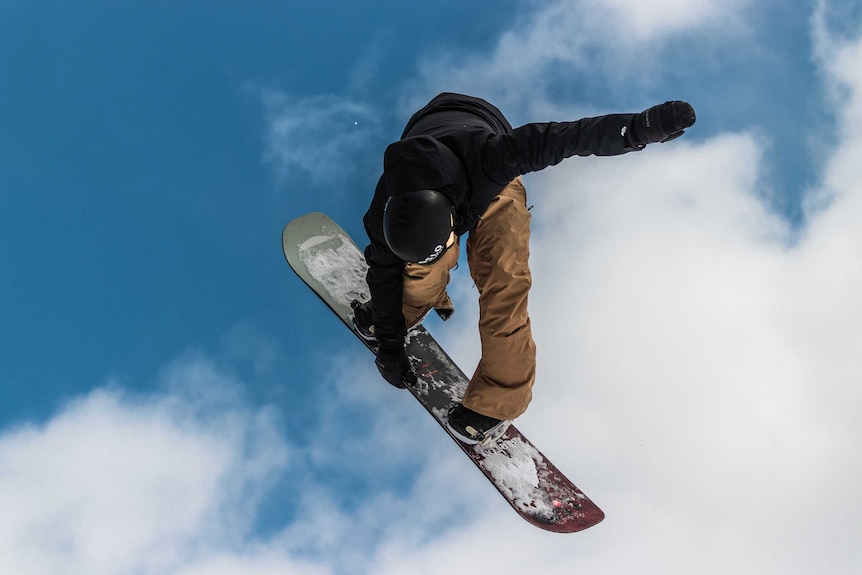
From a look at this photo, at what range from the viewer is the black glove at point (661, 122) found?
1.99 metres

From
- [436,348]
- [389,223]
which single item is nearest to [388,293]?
[389,223]

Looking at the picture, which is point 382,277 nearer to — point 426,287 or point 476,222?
point 426,287

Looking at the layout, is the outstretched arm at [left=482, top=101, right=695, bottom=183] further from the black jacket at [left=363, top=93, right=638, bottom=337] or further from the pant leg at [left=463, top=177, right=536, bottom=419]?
the pant leg at [left=463, top=177, right=536, bottom=419]

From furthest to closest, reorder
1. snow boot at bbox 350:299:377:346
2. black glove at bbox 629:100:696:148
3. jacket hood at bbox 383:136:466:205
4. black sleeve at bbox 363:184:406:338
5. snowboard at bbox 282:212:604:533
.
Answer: snow boot at bbox 350:299:377:346
snowboard at bbox 282:212:604:533
black sleeve at bbox 363:184:406:338
jacket hood at bbox 383:136:466:205
black glove at bbox 629:100:696:148

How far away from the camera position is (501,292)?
8.71ft

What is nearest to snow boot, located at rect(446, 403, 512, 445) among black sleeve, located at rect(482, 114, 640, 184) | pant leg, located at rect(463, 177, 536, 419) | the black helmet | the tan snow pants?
the tan snow pants

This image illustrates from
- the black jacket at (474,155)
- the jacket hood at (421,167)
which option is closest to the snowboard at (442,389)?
the black jacket at (474,155)

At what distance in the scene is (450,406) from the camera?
3365 millimetres

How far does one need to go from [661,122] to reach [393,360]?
62.6 inches

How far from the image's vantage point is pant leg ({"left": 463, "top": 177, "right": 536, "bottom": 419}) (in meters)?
2.62

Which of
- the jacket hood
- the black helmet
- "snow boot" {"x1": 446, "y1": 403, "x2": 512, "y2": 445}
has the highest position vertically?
the jacket hood

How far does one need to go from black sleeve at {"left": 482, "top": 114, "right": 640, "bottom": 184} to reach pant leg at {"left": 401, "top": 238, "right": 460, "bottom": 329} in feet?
1.37

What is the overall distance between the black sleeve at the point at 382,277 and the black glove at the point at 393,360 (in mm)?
42

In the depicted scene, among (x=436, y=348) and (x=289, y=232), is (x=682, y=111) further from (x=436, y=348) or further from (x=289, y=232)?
(x=289, y=232)
